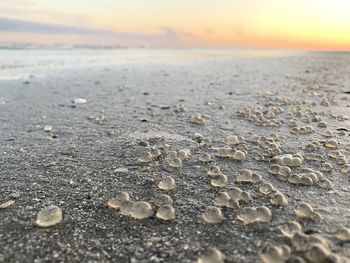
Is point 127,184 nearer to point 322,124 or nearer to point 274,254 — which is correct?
point 274,254

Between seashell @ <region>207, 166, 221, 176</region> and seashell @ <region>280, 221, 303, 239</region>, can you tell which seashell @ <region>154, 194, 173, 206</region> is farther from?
seashell @ <region>280, 221, 303, 239</region>

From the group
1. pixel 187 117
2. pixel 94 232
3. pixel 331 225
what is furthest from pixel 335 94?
pixel 94 232

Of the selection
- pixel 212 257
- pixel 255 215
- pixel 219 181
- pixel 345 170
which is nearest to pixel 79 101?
pixel 219 181

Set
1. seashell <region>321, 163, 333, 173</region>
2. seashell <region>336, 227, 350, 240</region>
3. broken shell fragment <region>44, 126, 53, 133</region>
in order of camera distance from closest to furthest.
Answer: seashell <region>336, 227, 350, 240</region> → seashell <region>321, 163, 333, 173</region> → broken shell fragment <region>44, 126, 53, 133</region>

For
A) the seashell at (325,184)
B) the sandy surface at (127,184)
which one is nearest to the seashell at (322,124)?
the sandy surface at (127,184)

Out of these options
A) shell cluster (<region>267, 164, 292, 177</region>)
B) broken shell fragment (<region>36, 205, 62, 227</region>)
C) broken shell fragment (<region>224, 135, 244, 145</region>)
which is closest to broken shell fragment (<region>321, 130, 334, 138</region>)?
broken shell fragment (<region>224, 135, 244, 145</region>)

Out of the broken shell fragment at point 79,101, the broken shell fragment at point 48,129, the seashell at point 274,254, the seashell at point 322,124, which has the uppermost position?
the seashell at point 274,254

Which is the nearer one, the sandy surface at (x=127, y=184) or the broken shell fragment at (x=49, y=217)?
the sandy surface at (x=127, y=184)

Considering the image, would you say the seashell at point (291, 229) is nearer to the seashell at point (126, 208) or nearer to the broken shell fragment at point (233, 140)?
the seashell at point (126, 208)

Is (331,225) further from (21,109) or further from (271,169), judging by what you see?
(21,109)

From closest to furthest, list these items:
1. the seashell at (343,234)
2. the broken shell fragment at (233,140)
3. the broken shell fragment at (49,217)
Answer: the seashell at (343,234) < the broken shell fragment at (49,217) < the broken shell fragment at (233,140)
